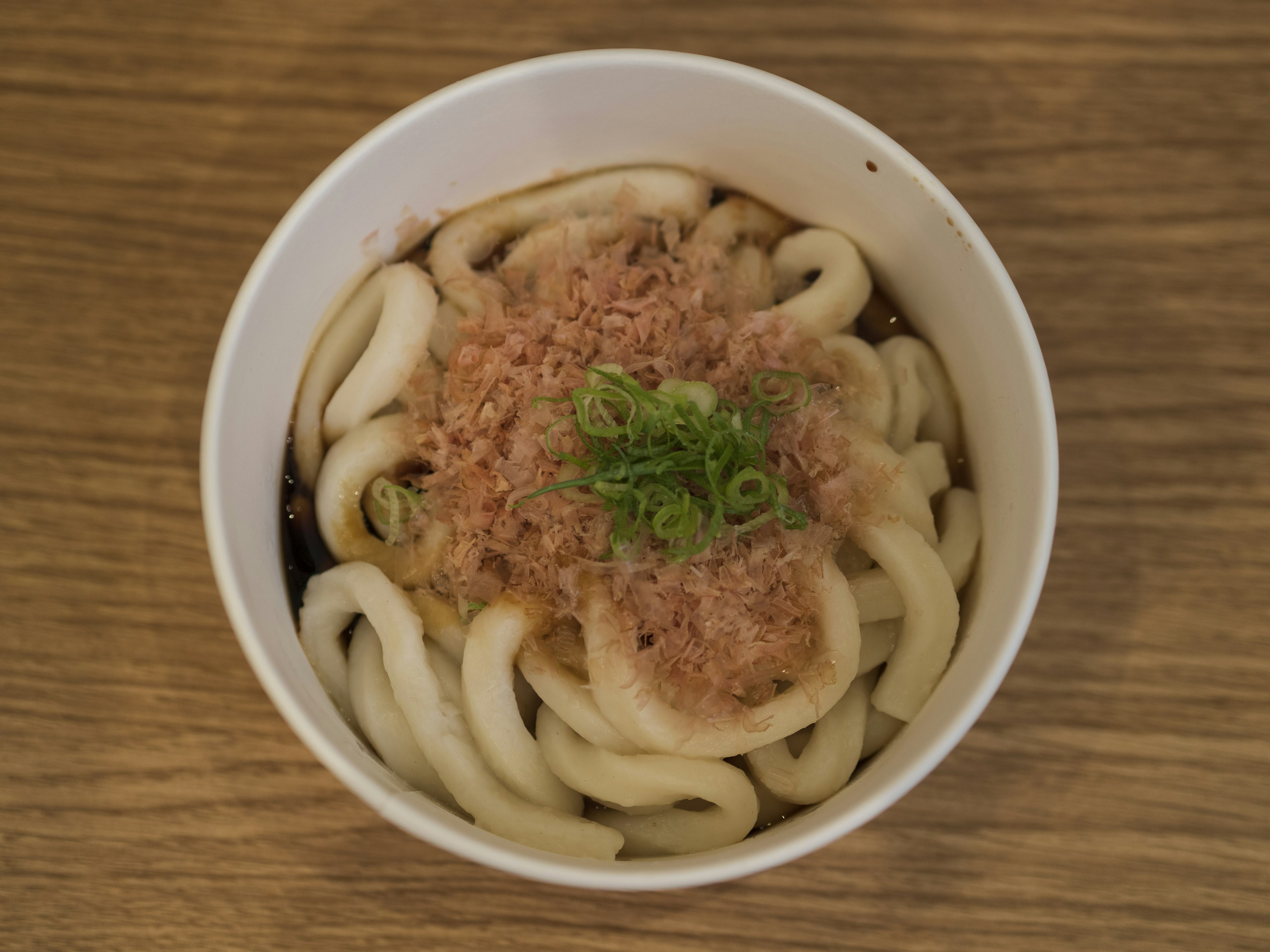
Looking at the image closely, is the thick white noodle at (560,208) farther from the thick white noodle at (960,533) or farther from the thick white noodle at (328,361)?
the thick white noodle at (960,533)

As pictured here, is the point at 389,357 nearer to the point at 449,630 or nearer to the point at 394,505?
the point at 394,505

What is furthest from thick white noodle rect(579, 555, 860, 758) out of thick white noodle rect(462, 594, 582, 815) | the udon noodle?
thick white noodle rect(462, 594, 582, 815)

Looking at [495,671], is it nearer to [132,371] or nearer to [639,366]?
[639,366]

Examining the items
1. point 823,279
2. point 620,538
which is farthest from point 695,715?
point 823,279

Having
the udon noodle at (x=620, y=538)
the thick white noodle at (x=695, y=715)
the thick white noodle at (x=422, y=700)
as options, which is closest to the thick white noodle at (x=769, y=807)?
the udon noodle at (x=620, y=538)

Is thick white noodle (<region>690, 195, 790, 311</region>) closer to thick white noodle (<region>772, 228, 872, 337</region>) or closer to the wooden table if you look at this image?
thick white noodle (<region>772, 228, 872, 337</region>)

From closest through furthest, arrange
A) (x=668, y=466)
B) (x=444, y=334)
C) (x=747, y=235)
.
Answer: (x=668, y=466)
(x=444, y=334)
(x=747, y=235)
